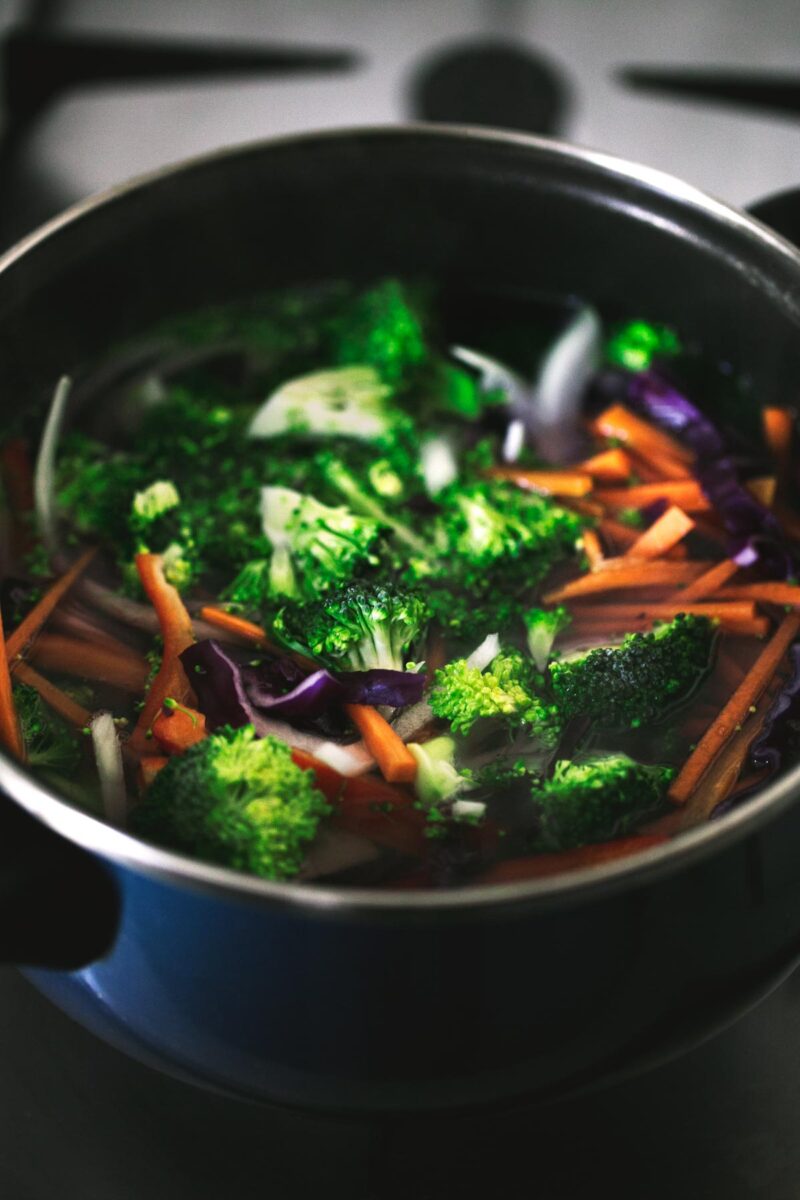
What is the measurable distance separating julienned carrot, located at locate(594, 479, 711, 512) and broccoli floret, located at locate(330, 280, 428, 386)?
1.02ft

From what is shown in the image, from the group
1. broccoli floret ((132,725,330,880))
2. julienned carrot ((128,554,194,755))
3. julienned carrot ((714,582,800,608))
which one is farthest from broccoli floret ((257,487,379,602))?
julienned carrot ((714,582,800,608))

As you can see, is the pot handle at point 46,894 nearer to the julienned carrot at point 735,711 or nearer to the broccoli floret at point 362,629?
the broccoli floret at point 362,629

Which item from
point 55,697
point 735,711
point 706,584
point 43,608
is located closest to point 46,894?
point 55,697

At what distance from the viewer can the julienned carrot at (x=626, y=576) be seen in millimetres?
1430

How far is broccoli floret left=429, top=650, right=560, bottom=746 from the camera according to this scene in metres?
1.27

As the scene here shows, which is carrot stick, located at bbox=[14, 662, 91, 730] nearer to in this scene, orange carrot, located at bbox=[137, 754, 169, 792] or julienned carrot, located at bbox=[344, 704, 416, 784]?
orange carrot, located at bbox=[137, 754, 169, 792]

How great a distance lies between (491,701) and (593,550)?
284mm

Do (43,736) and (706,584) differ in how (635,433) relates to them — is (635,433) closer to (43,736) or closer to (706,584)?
(706,584)

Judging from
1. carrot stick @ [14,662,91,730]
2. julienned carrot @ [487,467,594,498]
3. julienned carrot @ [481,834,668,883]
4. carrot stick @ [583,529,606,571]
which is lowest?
julienned carrot @ [481,834,668,883]

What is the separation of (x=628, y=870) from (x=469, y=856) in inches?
11.7

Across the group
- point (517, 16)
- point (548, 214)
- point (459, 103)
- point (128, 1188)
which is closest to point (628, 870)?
point (128, 1188)

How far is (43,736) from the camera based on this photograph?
4.19 ft

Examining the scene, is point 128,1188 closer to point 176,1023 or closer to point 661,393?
point 176,1023

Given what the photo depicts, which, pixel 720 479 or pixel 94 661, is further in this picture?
pixel 720 479
